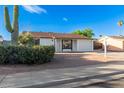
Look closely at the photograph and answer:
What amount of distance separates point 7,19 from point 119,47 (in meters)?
31.5

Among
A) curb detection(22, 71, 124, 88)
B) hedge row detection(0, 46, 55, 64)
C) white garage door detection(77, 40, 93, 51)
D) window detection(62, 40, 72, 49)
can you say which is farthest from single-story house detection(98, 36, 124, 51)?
curb detection(22, 71, 124, 88)

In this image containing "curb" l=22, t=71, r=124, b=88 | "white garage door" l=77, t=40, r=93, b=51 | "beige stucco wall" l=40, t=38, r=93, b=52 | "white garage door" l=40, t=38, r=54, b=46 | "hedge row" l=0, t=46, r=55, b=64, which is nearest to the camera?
"curb" l=22, t=71, r=124, b=88

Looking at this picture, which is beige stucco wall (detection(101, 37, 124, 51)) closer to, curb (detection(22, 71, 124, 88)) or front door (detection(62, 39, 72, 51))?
front door (detection(62, 39, 72, 51))

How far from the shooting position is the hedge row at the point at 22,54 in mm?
14797

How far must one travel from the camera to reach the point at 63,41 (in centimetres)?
3828

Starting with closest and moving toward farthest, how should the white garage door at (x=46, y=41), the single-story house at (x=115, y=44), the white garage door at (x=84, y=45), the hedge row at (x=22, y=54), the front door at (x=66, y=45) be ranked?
the hedge row at (x=22, y=54) → the white garage door at (x=46, y=41) → the front door at (x=66, y=45) → the white garage door at (x=84, y=45) → the single-story house at (x=115, y=44)

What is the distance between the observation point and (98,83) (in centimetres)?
1020

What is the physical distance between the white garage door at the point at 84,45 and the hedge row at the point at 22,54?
23.8m

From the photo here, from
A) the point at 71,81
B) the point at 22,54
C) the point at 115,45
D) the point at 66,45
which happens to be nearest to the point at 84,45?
the point at 66,45

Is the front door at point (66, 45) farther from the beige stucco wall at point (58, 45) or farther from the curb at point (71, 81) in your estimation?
the curb at point (71, 81)

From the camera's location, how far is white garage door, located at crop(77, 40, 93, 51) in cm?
3950

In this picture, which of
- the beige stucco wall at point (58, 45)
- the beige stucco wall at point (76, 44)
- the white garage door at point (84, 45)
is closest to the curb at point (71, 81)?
the beige stucco wall at point (76, 44)
